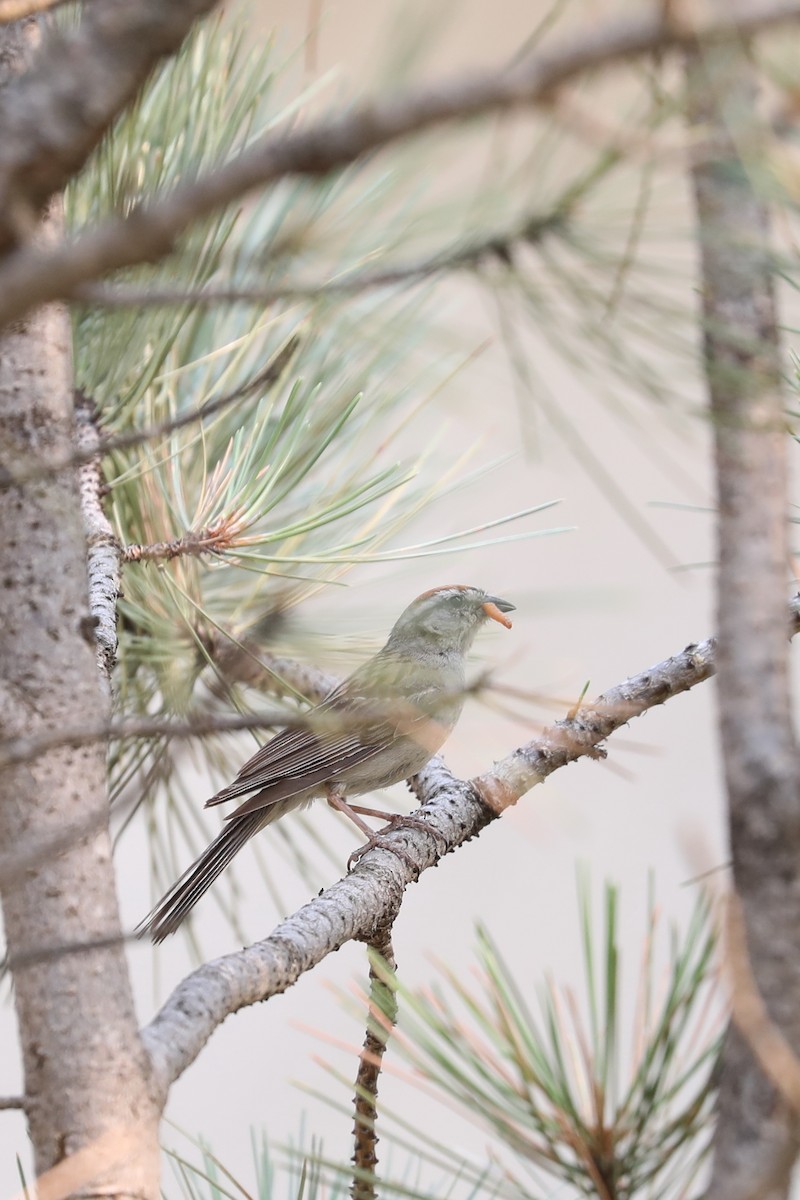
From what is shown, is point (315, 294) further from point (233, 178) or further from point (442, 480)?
point (442, 480)

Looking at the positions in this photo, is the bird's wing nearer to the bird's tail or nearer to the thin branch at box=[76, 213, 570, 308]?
the bird's tail

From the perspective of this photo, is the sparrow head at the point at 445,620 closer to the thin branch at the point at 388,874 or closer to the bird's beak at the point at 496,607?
the bird's beak at the point at 496,607

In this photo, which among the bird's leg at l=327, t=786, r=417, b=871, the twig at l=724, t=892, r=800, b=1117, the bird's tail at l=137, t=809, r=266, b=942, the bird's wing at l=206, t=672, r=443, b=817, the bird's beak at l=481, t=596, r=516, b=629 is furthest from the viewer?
the bird's beak at l=481, t=596, r=516, b=629

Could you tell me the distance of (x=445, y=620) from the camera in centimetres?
247

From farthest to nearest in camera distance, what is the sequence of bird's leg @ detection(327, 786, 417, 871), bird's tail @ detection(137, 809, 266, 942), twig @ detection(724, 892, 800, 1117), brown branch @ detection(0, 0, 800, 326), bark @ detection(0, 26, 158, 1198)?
1. bird's leg @ detection(327, 786, 417, 871)
2. bird's tail @ detection(137, 809, 266, 942)
3. bark @ detection(0, 26, 158, 1198)
4. twig @ detection(724, 892, 800, 1117)
5. brown branch @ detection(0, 0, 800, 326)

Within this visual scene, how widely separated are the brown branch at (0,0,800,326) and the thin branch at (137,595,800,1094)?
481mm

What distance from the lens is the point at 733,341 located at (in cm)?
61

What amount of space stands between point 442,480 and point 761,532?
0.92 metres

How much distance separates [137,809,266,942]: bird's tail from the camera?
5.50ft

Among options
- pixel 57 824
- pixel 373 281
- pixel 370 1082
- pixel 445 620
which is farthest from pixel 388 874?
pixel 445 620

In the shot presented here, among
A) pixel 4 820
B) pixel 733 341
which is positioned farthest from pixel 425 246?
pixel 4 820

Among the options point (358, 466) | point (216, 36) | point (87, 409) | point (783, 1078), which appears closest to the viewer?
point (783, 1078)

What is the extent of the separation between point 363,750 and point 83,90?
173 cm

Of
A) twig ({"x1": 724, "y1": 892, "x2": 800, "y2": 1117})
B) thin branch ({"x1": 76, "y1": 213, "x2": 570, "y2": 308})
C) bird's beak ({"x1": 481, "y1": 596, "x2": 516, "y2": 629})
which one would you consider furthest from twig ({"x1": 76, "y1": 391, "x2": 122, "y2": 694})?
bird's beak ({"x1": 481, "y1": 596, "x2": 516, "y2": 629})
